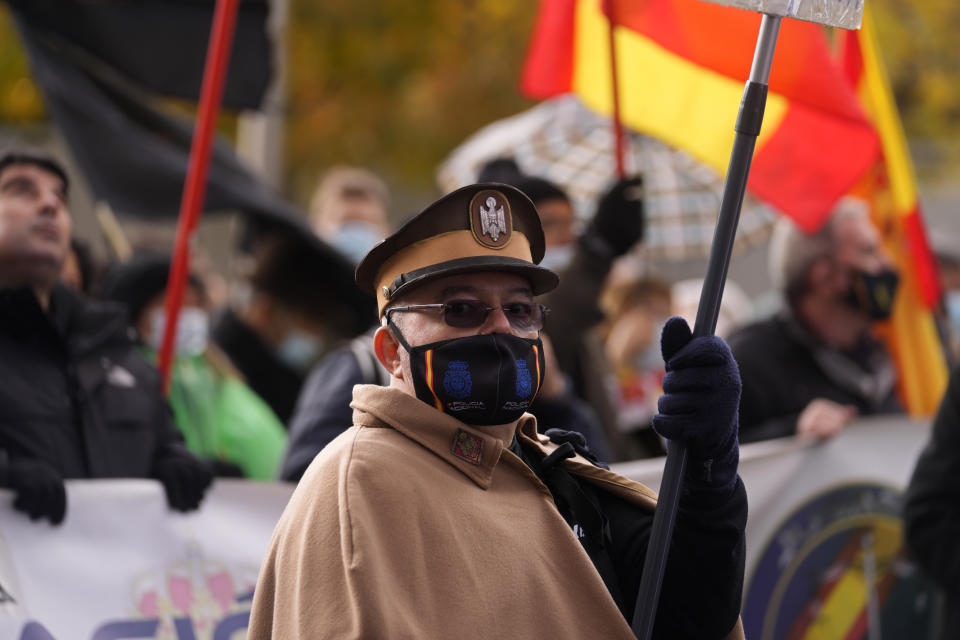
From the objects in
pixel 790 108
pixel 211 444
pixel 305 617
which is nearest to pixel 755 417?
pixel 790 108

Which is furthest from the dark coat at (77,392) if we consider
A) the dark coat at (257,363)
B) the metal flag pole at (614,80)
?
the dark coat at (257,363)

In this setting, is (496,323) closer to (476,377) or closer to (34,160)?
(476,377)

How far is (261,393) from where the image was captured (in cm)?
683

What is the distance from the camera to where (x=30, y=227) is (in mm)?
4023

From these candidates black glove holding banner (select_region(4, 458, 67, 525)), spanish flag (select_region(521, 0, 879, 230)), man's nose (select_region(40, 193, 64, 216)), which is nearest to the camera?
black glove holding banner (select_region(4, 458, 67, 525))

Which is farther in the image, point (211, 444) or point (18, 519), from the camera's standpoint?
point (211, 444)

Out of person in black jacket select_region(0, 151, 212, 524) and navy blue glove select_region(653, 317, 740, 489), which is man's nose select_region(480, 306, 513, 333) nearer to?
navy blue glove select_region(653, 317, 740, 489)

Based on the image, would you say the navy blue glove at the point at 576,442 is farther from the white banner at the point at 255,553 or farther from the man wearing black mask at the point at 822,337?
the man wearing black mask at the point at 822,337

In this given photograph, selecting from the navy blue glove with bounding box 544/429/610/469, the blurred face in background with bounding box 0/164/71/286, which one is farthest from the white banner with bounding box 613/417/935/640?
the blurred face in background with bounding box 0/164/71/286

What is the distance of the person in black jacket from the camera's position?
12.3ft

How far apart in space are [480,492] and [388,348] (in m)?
0.40

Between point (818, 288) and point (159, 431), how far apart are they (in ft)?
9.46

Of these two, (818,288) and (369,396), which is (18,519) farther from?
(818,288)

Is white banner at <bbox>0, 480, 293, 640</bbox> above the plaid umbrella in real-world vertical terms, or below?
below
